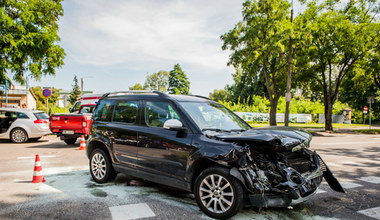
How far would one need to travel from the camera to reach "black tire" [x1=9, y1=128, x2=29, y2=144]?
1178cm

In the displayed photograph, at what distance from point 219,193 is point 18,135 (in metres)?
11.5

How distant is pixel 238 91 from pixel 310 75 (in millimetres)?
41459

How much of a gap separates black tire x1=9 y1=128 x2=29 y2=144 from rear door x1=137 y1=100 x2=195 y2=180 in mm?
9713

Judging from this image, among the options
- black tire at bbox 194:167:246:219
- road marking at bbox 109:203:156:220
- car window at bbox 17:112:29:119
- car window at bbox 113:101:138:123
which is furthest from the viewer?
car window at bbox 17:112:29:119

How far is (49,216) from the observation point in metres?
3.63

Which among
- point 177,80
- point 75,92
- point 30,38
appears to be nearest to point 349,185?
point 30,38

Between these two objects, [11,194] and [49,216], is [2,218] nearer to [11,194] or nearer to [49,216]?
[49,216]

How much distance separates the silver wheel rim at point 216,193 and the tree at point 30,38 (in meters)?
13.6

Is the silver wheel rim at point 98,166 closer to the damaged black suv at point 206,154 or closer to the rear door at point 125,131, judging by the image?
the damaged black suv at point 206,154

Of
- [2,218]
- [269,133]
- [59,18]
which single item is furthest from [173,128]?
[59,18]

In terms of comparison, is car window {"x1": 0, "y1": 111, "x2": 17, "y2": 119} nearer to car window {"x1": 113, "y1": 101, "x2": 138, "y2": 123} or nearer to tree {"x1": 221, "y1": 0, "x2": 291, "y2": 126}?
car window {"x1": 113, "y1": 101, "x2": 138, "y2": 123}

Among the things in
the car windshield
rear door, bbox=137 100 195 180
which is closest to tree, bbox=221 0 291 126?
the car windshield

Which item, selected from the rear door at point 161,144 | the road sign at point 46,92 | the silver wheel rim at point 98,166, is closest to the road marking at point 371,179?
the rear door at point 161,144

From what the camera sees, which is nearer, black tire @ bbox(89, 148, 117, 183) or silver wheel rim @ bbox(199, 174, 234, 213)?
silver wheel rim @ bbox(199, 174, 234, 213)
